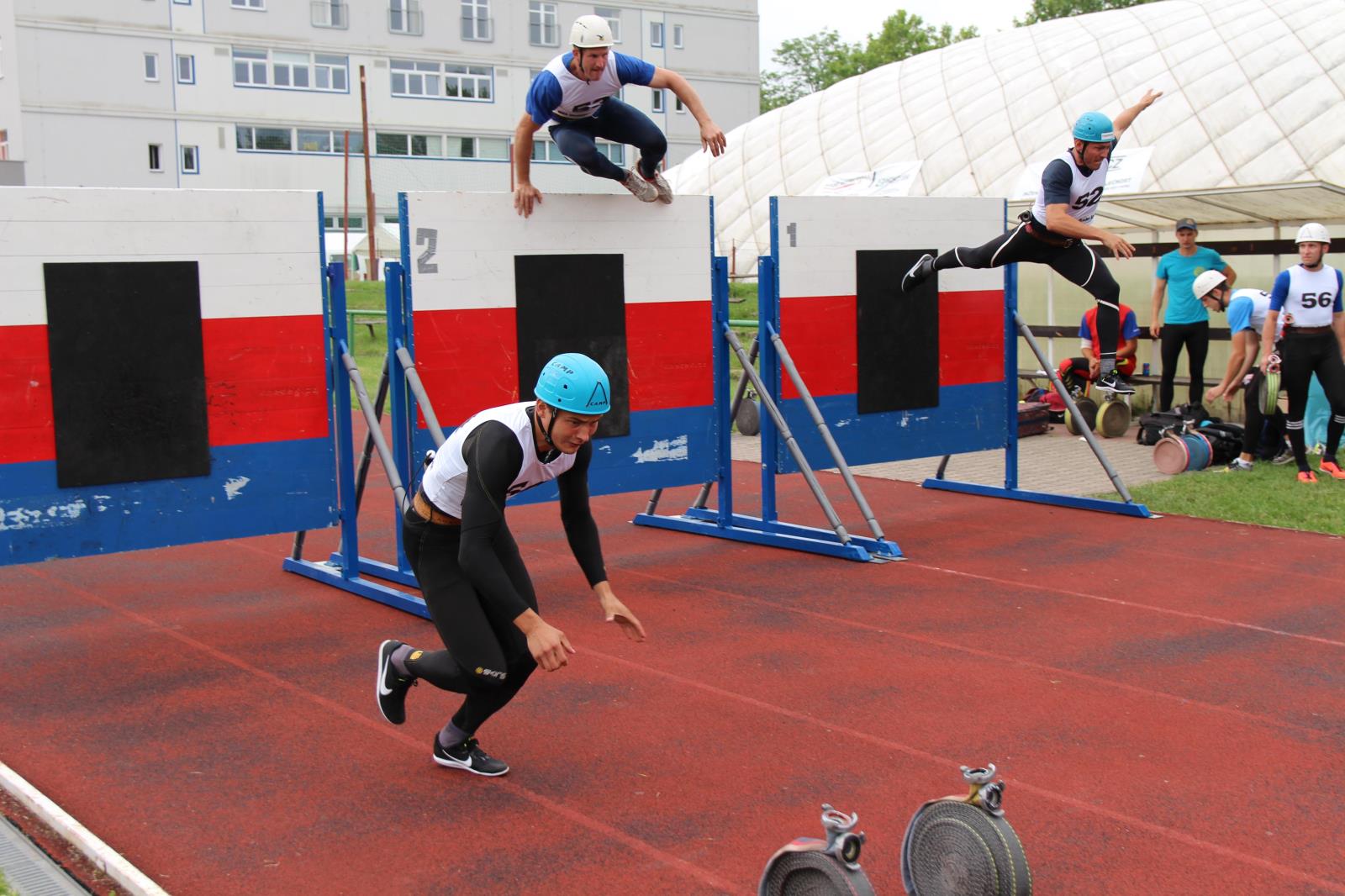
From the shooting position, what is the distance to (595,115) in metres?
9.42

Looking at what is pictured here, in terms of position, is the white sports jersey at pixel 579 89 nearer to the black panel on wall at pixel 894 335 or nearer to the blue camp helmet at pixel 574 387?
the black panel on wall at pixel 894 335

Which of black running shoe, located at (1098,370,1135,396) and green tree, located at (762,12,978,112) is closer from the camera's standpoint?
black running shoe, located at (1098,370,1135,396)

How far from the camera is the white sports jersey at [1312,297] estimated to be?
1160cm

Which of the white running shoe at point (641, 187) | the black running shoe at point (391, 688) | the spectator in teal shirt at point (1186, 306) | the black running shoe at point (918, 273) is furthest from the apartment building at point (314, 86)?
the black running shoe at point (391, 688)

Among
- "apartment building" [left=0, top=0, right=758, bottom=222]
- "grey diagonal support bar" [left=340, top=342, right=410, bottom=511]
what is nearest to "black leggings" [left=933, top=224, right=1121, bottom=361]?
"grey diagonal support bar" [left=340, top=342, right=410, bottom=511]

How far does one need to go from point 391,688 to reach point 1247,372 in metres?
9.95

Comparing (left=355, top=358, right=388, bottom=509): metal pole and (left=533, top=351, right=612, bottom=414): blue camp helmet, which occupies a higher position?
(left=533, top=351, right=612, bottom=414): blue camp helmet

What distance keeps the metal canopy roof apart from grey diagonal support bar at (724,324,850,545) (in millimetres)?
7422

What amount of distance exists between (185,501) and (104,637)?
90 cm

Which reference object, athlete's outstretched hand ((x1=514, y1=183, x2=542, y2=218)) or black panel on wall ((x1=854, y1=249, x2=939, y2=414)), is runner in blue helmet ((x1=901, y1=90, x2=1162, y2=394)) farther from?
athlete's outstretched hand ((x1=514, y1=183, x2=542, y2=218))

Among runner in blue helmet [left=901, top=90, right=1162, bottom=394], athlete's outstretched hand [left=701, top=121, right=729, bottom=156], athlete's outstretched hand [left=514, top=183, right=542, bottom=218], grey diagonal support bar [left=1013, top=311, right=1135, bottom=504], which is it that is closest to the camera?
athlete's outstretched hand [left=514, top=183, right=542, bottom=218]

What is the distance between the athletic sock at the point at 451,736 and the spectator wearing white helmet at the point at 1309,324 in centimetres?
891

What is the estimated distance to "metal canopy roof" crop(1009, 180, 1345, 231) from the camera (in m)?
15.3

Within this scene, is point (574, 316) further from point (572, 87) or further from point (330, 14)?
point (330, 14)
